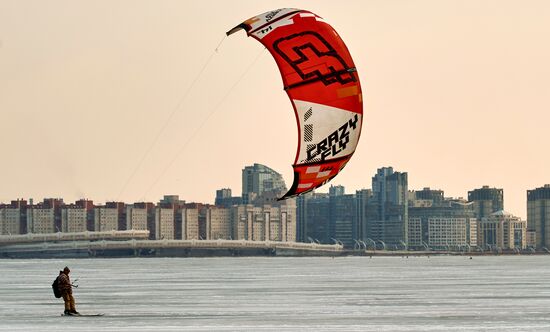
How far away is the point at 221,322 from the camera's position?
140 feet

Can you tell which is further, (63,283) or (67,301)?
(67,301)

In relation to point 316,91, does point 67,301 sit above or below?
below

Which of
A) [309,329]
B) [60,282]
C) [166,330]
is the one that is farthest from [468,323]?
[60,282]

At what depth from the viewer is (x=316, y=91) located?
3891cm

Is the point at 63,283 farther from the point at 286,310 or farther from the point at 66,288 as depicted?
the point at 286,310

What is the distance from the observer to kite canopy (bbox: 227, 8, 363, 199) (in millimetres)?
38906

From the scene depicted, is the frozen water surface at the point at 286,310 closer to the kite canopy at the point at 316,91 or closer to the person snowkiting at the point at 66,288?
the person snowkiting at the point at 66,288

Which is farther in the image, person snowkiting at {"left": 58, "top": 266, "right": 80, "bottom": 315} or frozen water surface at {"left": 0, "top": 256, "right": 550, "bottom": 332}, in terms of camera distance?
person snowkiting at {"left": 58, "top": 266, "right": 80, "bottom": 315}

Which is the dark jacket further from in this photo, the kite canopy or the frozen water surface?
the kite canopy

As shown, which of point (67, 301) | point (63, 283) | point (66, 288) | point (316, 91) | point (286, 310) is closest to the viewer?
point (316, 91)

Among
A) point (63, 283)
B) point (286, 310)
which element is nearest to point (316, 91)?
point (63, 283)

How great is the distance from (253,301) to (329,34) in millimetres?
18077

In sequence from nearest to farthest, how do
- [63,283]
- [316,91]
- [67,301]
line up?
[316,91] → [63,283] → [67,301]

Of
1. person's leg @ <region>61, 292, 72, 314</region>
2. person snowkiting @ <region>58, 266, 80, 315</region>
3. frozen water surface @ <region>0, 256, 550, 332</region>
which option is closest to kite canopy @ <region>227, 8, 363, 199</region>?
frozen water surface @ <region>0, 256, 550, 332</region>
